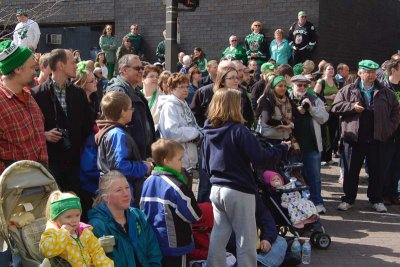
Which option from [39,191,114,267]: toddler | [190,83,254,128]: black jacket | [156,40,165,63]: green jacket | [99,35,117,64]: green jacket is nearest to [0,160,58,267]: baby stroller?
[39,191,114,267]: toddler

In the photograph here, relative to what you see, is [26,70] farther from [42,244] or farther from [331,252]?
[331,252]

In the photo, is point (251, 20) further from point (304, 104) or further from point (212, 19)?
point (304, 104)

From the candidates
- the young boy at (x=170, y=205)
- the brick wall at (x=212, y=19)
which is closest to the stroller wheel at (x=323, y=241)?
the young boy at (x=170, y=205)

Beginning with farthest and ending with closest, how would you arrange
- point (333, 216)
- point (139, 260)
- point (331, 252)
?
1. point (333, 216)
2. point (331, 252)
3. point (139, 260)

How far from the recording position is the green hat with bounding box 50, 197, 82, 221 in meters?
4.08

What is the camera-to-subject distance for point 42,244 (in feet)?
12.8

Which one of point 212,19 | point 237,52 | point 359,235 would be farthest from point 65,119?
point 212,19

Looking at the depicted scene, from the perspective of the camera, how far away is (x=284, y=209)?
6.51m

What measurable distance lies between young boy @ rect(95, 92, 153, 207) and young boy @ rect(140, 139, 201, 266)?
194 mm

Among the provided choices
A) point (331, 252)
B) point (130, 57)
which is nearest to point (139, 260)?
point (130, 57)

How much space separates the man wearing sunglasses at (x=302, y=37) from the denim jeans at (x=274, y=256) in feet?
30.5

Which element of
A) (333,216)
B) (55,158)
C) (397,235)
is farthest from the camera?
(333,216)

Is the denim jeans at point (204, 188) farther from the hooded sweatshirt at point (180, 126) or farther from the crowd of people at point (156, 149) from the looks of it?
the hooded sweatshirt at point (180, 126)

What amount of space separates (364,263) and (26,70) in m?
4.12
